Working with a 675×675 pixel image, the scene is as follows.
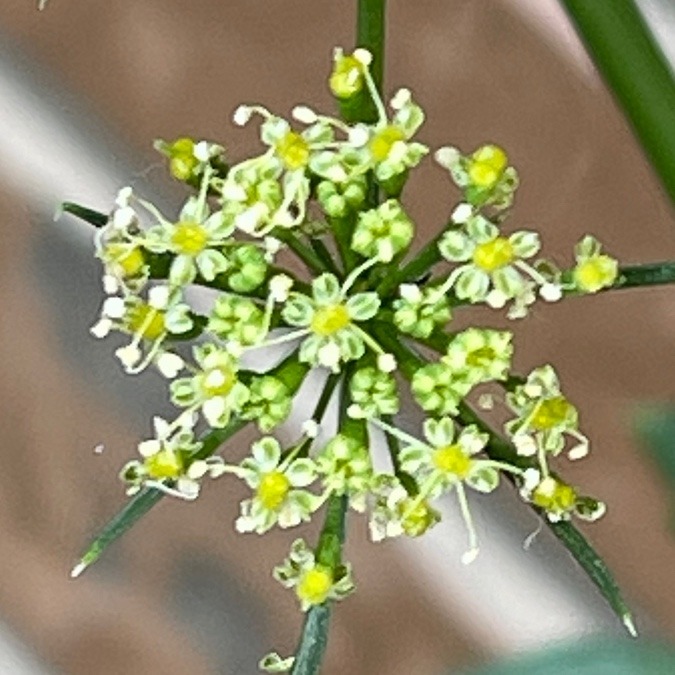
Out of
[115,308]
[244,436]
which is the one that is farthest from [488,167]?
[244,436]

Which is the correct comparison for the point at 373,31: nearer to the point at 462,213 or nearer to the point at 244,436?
the point at 462,213

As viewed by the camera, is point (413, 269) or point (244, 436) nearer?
point (413, 269)

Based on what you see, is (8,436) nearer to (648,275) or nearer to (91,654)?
(91,654)

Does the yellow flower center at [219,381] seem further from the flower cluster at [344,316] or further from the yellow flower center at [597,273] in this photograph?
the yellow flower center at [597,273]

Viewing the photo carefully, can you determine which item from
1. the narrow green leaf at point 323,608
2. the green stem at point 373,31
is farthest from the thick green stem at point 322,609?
the green stem at point 373,31

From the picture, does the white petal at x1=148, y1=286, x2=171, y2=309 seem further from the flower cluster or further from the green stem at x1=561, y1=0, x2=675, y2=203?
the green stem at x1=561, y1=0, x2=675, y2=203

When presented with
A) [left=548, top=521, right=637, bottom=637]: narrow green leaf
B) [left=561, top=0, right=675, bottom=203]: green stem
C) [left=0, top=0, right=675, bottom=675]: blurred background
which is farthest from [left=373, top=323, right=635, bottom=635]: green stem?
[left=0, top=0, right=675, bottom=675]: blurred background
